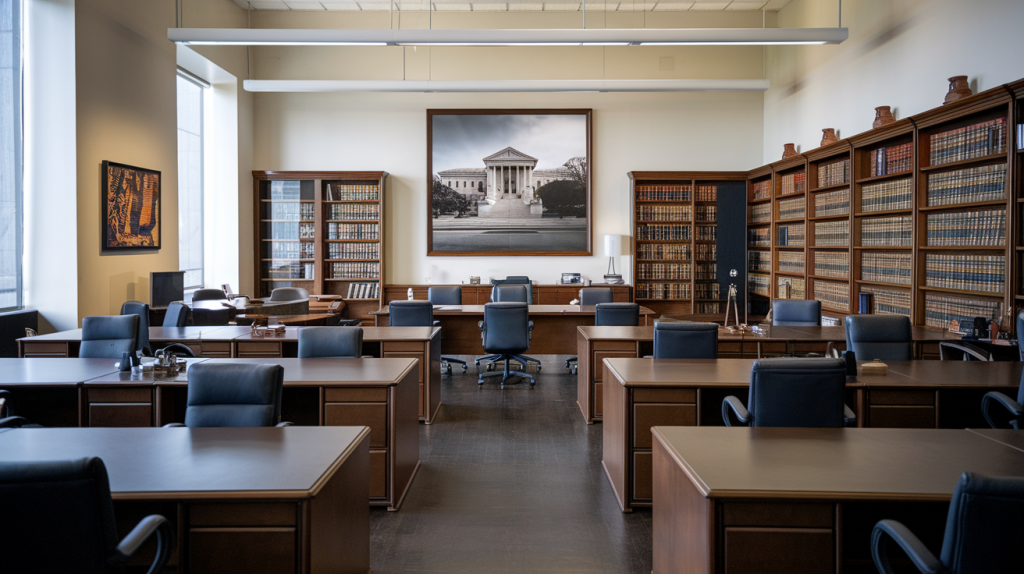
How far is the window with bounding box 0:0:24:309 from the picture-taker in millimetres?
6297

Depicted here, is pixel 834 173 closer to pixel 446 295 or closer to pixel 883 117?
pixel 883 117

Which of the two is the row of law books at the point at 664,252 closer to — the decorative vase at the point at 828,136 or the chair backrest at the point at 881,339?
the decorative vase at the point at 828,136

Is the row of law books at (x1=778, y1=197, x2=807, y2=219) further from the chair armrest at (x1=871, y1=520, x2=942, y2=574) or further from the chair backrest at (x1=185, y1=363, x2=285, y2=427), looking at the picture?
the chair backrest at (x1=185, y1=363, x2=285, y2=427)

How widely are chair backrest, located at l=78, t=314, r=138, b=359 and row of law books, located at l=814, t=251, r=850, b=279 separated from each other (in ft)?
23.3

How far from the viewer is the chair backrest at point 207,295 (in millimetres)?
8086

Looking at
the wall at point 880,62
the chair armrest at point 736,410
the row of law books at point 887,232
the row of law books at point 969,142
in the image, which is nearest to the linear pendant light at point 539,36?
the wall at point 880,62

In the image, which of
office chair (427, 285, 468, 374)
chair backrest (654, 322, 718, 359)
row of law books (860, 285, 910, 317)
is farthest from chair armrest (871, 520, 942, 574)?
office chair (427, 285, 468, 374)

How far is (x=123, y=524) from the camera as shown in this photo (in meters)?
2.58

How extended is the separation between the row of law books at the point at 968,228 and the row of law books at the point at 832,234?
4.78 ft

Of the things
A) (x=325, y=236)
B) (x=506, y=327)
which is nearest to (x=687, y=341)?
(x=506, y=327)

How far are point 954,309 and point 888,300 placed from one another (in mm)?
1017

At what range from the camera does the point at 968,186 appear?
536 cm

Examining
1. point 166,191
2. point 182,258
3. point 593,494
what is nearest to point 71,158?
point 166,191

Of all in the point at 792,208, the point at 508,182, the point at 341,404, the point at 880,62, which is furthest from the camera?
the point at 508,182
